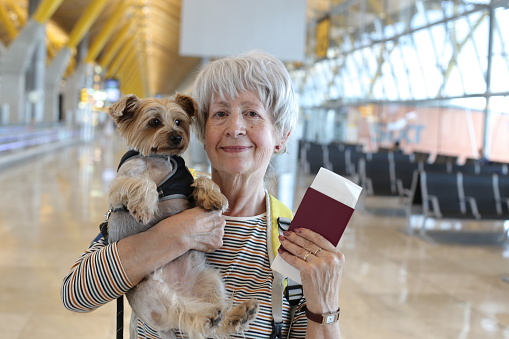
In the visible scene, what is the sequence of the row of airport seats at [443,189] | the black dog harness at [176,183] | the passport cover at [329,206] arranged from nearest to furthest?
the passport cover at [329,206] < the black dog harness at [176,183] < the row of airport seats at [443,189]

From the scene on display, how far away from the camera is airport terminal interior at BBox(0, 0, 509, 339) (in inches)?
220

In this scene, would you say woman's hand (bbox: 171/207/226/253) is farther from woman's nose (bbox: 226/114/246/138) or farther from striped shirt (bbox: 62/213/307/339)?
woman's nose (bbox: 226/114/246/138)

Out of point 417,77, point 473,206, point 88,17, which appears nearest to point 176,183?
point 473,206

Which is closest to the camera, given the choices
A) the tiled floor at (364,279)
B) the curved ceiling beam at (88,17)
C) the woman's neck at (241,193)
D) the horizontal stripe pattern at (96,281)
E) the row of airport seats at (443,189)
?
the horizontal stripe pattern at (96,281)

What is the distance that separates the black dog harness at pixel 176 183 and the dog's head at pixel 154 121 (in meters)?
0.07

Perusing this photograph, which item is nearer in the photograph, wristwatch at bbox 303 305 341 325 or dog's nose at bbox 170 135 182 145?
wristwatch at bbox 303 305 341 325

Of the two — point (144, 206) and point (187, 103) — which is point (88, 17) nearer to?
point (187, 103)

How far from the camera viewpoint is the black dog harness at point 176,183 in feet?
6.32

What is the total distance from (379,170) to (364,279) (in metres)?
6.18

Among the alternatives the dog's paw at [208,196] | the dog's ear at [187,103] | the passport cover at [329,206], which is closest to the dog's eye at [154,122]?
the dog's ear at [187,103]

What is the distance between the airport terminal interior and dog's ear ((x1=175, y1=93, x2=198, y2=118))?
0.39m

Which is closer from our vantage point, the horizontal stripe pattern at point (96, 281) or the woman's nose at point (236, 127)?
the horizontal stripe pattern at point (96, 281)

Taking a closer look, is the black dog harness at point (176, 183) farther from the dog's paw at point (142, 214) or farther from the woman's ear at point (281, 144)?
the woman's ear at point (281, 144)

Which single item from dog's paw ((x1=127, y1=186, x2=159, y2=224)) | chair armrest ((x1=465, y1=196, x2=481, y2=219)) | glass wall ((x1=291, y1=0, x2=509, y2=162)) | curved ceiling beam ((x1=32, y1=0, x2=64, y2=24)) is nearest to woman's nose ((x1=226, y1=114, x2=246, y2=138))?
dog's paw ((x1=127, y1=186, x2=159, y2=224))
